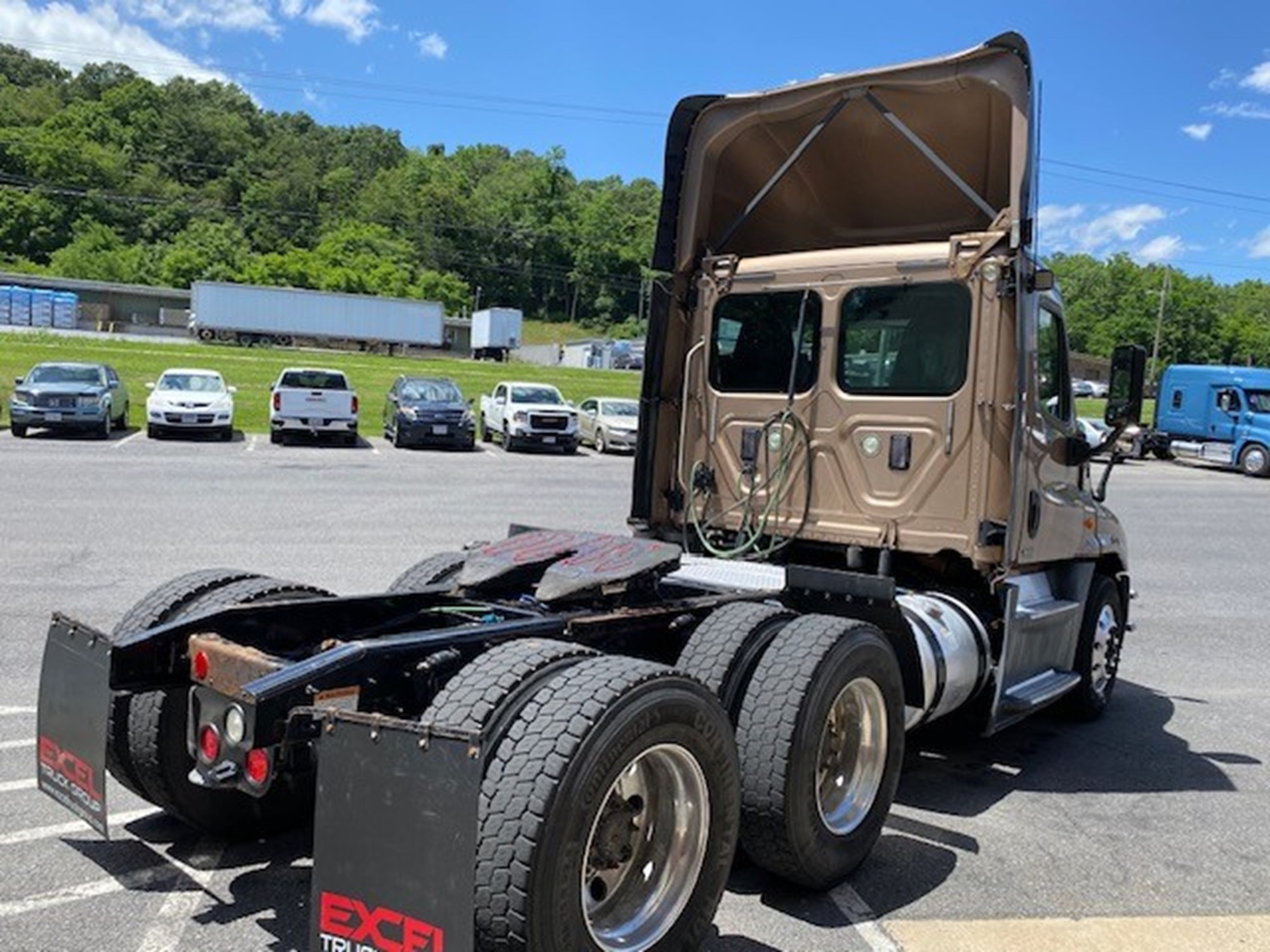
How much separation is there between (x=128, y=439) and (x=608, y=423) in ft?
37.2

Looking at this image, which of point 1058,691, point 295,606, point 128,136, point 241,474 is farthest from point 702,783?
point 128,136

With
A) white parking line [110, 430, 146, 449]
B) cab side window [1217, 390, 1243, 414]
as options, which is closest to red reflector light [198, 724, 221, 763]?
white parking line [110, 430, 146, 449]

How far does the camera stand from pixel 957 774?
17.8ft

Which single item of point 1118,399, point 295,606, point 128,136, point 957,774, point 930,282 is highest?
point 128,136

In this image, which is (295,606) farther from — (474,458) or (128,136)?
(128,136)

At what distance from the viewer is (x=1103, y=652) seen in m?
6.54

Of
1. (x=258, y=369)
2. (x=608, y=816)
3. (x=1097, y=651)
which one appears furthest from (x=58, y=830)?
(x=258, y=369)

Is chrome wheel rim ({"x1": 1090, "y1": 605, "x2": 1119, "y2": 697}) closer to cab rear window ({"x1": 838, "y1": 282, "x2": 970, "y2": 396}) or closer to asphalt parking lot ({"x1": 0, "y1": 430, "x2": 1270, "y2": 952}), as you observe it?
asphalt parking lot ({"x1": 0, "y1": 430, "x2": 1270, "y2": 952})

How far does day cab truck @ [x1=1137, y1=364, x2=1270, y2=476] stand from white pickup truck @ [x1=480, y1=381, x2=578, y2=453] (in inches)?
624

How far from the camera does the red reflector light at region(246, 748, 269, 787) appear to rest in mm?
3002

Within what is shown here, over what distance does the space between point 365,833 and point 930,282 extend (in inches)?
161

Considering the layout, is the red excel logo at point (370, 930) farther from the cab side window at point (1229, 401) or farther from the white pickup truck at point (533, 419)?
the cab side window at point (1229, 401)

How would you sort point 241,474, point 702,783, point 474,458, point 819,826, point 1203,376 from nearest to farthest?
point 702,783 → point 819,826 → point 241,474 → point 474,458 → point 1203,376

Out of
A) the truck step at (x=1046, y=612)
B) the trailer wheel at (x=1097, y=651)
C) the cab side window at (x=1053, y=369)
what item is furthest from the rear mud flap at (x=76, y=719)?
the trailer wheel at (x=1097, y=651)
